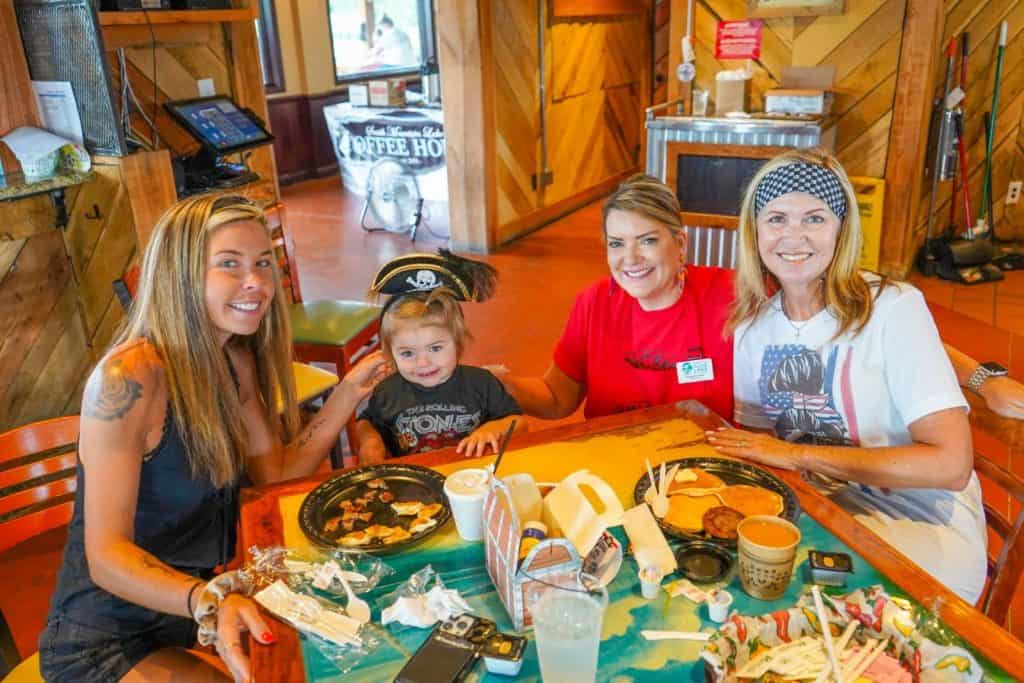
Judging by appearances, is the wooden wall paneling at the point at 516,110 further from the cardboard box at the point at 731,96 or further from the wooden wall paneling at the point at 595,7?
the cardboard box at the point at 731,96

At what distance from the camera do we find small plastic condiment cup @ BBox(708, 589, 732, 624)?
1.15m

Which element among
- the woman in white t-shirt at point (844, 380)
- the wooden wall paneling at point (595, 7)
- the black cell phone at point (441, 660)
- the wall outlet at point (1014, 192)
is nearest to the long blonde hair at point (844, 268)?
the woman in white t-shirt at point (844, 380)

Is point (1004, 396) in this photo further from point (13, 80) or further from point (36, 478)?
point (13, 80)

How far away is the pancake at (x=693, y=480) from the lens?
4.86 ft

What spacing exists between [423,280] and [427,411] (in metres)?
0.36

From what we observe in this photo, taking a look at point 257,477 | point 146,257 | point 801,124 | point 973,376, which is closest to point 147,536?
point 257,477

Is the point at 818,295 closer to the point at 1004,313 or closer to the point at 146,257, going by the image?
the point at 146,257

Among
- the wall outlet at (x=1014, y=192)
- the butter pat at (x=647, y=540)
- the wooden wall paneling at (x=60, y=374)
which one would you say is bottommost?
the wooden wall paneling at (x=60, y=374)

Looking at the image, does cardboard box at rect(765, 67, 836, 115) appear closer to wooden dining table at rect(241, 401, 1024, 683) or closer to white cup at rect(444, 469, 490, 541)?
wooden dining table at rect(241, 401, 1024, 683)

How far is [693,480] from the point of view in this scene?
150 cm

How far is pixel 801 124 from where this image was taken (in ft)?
13.6

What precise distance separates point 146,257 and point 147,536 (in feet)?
1.82

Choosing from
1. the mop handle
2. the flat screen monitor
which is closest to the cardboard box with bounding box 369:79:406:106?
the flat screen monitor

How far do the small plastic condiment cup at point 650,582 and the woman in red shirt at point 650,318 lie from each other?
808mm
